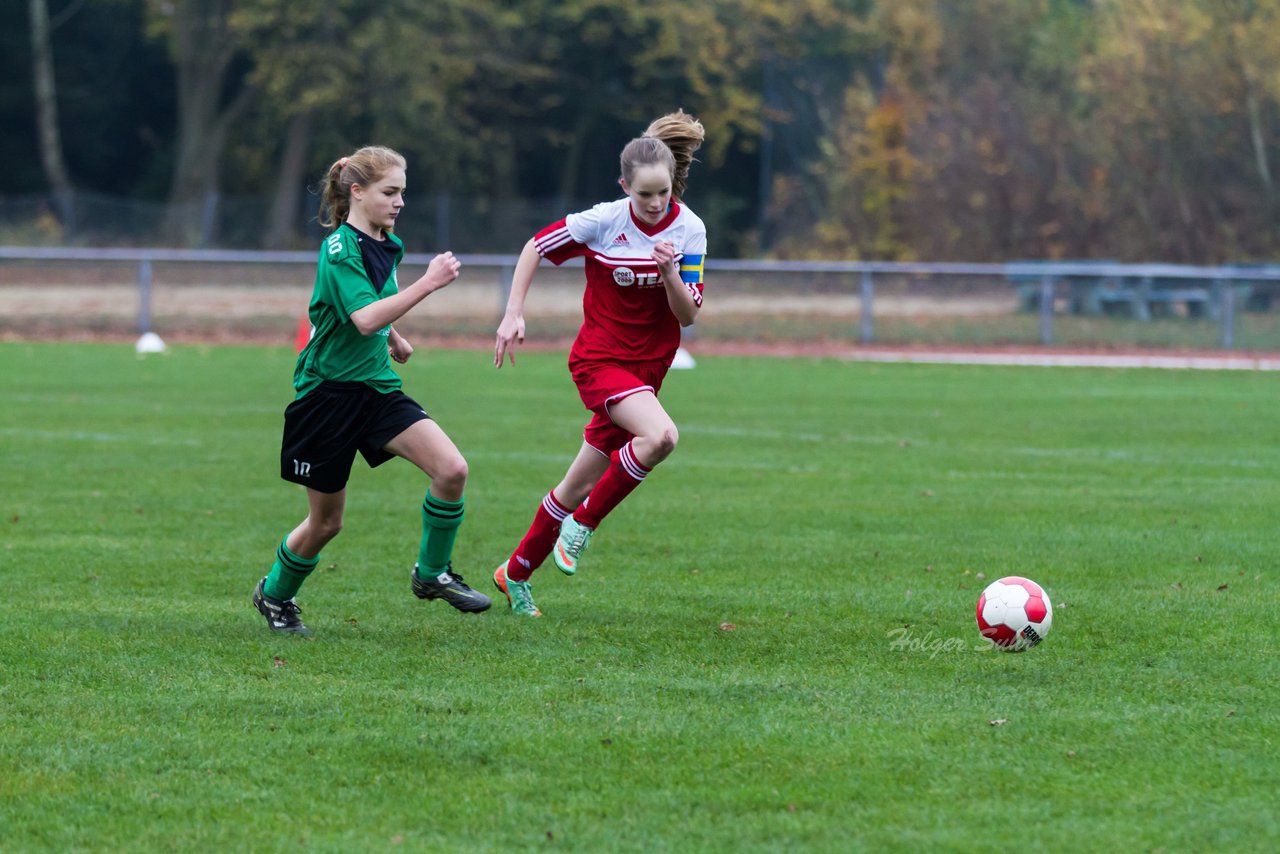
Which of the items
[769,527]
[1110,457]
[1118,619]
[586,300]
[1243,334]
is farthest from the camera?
[1243,334]

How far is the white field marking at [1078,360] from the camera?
21.9 m

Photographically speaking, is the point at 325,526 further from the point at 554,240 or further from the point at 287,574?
the point at 554,240

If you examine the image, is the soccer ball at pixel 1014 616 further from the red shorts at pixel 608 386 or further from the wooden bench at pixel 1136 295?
the wooden bench at pixel 1136 295

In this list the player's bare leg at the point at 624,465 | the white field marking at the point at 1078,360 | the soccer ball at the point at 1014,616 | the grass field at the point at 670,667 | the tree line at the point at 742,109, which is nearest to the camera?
the grass field at the point at 670,667

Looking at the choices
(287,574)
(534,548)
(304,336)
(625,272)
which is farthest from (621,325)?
(304,336)

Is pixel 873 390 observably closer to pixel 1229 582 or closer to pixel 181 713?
pixel 1229 582

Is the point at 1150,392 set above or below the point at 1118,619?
above

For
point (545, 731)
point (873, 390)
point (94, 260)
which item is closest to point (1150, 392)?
point (873, 390)

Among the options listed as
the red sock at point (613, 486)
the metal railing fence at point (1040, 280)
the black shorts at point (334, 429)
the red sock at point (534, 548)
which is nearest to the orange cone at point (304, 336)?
the black shorts at point (334, 429)

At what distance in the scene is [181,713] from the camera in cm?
478

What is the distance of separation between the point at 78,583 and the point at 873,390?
12006 millimetres

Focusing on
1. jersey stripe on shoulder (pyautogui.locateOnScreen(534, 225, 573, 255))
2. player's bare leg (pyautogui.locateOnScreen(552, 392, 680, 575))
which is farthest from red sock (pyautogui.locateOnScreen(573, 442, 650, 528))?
jersey stripe on shoulder (pyautogui.locateOnScreen(534, 225, 573, 255))

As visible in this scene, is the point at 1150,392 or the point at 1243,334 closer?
the point at 1150,392

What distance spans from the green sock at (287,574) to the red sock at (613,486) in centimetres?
109
